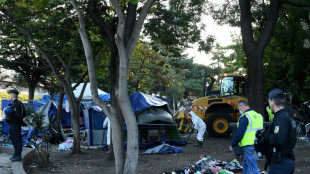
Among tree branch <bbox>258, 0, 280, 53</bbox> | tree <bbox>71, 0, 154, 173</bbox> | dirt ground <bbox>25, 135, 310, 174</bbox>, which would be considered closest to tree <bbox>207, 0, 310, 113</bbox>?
tree branch <bbox>258, 0, 280, 53</bbox>

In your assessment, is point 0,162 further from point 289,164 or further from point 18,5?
point 289,164

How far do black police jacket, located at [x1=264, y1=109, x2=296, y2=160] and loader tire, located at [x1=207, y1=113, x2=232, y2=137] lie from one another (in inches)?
520

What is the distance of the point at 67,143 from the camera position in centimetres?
1509

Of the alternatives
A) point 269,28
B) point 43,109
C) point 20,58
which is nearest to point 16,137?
point 269,28

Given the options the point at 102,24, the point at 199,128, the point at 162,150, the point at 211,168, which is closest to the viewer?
the point at 211,168

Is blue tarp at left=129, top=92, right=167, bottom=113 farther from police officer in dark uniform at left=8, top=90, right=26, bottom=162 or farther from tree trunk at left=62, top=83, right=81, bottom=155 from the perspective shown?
police officer in dark uniform at left=8, top=90, right=26, bottom=162

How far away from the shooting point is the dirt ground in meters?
9.76

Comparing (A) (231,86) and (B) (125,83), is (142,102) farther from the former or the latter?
(B) (125,83)

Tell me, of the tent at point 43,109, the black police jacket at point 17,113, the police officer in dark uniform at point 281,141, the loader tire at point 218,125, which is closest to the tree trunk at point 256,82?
the loader tire at point 218,125

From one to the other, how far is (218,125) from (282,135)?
44.3 ft

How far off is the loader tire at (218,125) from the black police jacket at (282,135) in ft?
43.3

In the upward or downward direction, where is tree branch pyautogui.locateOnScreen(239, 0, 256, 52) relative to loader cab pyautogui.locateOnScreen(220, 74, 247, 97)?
upward

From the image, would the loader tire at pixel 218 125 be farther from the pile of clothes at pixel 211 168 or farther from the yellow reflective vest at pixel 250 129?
the yellow reflective vest at pixel 250 129

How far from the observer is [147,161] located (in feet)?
37.7
